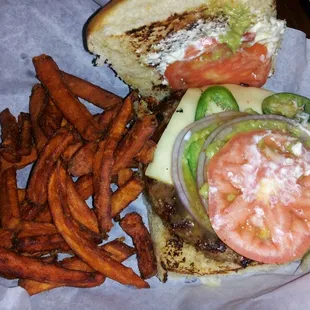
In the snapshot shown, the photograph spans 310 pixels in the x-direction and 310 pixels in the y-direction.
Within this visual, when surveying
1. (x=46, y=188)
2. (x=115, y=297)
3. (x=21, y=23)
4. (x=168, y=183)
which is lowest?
(x=115, y=297)

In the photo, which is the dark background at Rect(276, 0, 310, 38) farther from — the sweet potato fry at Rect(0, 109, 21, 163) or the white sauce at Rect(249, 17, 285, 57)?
the sweet potato fry at Rect(0, 109, 21, 163)

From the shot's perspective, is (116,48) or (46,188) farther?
(116,48)

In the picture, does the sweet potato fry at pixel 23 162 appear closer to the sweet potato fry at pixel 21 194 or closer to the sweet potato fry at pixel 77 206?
the sweet potato fry at pixel 21 194

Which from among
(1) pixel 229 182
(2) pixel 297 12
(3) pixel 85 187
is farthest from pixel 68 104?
(2) pixel 297 12

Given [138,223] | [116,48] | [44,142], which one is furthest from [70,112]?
[138,223]

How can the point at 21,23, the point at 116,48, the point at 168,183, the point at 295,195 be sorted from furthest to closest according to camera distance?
the point at 21,23 → the point at 116,48 → the point at 168,183 → the point at 295,195

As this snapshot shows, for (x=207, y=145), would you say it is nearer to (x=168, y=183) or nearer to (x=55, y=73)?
(x=168, y=183)

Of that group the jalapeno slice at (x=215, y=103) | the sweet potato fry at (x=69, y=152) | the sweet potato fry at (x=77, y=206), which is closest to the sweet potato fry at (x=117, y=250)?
the sweet potato fry at (x=77, y=206)
